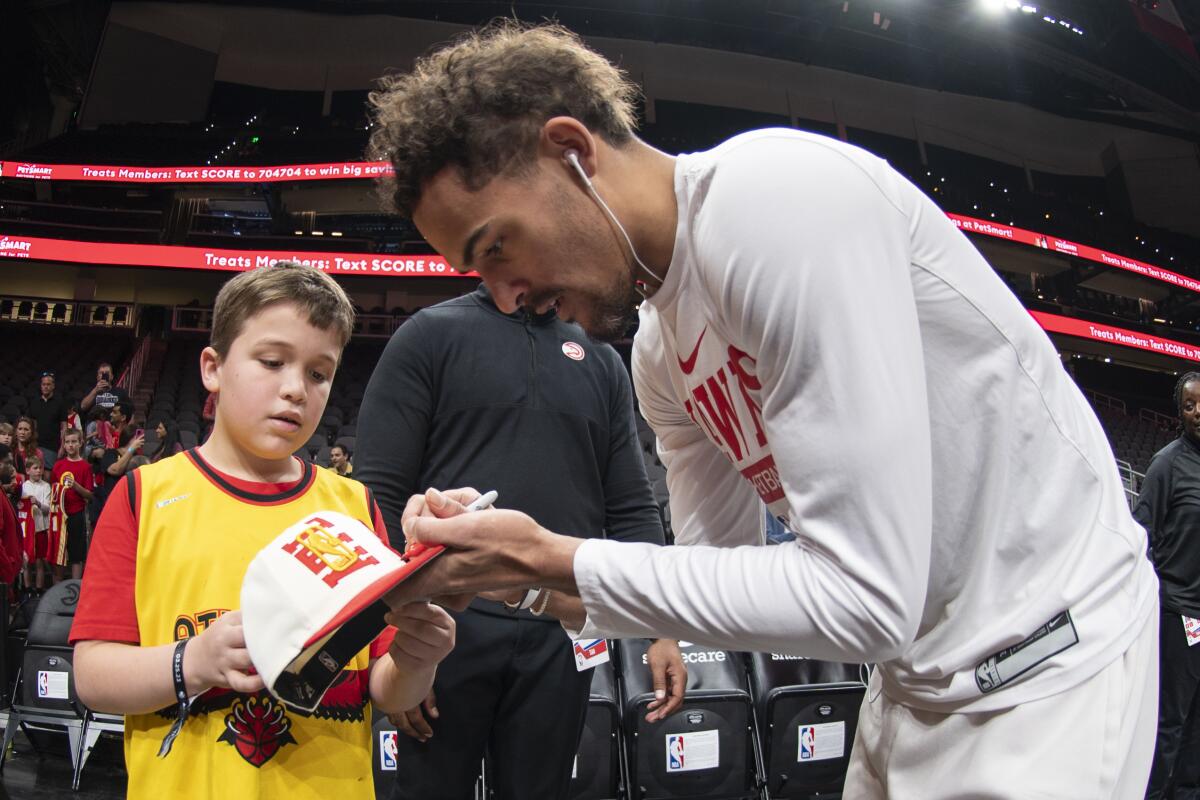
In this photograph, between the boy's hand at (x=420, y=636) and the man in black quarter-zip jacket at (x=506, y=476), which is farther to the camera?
the man in black quarter-zip jacket at (x=506, y=476)

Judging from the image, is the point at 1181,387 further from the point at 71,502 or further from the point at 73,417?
the point at 73,417

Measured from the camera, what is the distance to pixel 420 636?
49.2 inches

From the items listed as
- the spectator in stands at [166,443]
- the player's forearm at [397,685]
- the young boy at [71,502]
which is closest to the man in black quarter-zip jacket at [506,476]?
the player's forearm at [397,685]

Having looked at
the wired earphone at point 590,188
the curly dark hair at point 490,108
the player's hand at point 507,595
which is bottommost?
the player's hand at point 507,595

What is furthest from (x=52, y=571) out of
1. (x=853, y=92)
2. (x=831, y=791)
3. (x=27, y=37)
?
(x=853, y=92)

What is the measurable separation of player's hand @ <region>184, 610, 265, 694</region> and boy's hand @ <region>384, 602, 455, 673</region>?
0.20 meters

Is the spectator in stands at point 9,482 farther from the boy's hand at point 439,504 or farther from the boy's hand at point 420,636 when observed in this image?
the boy's hand at point 439,504

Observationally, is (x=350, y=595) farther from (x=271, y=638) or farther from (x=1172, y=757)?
(x=1172, y=757)

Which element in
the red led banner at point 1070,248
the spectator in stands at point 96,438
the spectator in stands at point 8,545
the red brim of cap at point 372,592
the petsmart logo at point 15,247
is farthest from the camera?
the red led banner at point 1070,248

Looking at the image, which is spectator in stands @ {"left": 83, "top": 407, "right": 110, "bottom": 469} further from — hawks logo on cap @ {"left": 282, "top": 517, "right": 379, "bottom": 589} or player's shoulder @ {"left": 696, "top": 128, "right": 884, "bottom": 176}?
player's shoulder @ {"left": 696, "top": 128, "right": 884, "bottom": 176}

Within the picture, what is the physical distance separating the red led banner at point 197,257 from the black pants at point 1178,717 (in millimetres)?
11251

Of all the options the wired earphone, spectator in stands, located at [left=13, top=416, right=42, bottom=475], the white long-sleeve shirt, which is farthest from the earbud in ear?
spectator in stands, located at [left=13, top=416, right=42, bottom=475]

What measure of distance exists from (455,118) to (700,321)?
0.43m

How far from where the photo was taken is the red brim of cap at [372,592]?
93cm
